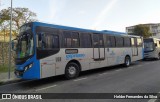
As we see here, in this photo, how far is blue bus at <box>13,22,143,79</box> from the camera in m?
A: 8.70

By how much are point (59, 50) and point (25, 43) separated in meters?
1.76

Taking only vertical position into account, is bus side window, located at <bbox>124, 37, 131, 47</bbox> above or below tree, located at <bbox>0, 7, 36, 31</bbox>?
below

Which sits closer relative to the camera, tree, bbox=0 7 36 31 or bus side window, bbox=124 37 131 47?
bus side window, bbox=124 37 131 47

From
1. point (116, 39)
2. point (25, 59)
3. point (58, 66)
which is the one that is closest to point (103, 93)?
point (58, 66)

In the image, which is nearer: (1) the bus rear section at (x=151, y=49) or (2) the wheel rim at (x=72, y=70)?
(2) the wheel rim at (x=72, y=70)

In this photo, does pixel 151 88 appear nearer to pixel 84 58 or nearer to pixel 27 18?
pixel 84 58

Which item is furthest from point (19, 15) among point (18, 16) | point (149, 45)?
point (149, 45)

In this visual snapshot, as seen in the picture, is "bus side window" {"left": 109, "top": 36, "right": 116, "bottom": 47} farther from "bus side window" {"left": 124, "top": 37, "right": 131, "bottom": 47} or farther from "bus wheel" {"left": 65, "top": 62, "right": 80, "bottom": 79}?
→ "bus wheel" {"left": 65, "top": 62, "right": 80, "bottom": 79}

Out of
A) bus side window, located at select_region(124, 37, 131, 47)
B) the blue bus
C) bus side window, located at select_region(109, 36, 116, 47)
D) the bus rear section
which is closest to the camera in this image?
the blue bus

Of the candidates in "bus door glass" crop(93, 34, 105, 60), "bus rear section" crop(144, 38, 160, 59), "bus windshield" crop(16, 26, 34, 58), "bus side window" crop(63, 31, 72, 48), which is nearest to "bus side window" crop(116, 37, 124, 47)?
"bus door glass" crop(93, 34, 105, 60)

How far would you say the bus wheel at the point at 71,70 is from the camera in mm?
10109

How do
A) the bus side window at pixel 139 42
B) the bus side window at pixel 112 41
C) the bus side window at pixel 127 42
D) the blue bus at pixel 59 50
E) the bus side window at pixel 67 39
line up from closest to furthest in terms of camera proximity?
the blue bus at pixel 59 50 < the bus side window at pixel 67 39 < the bus side window at pixel 112 41 < the bus side window at pixel 127 42 < the bus side window at pixel 139 42

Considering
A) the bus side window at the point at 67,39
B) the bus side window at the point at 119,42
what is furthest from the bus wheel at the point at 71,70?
the bus side window at the point at 119,42

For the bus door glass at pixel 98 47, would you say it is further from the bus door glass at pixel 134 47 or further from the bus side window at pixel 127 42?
the bus door glass at pixel 134 47
